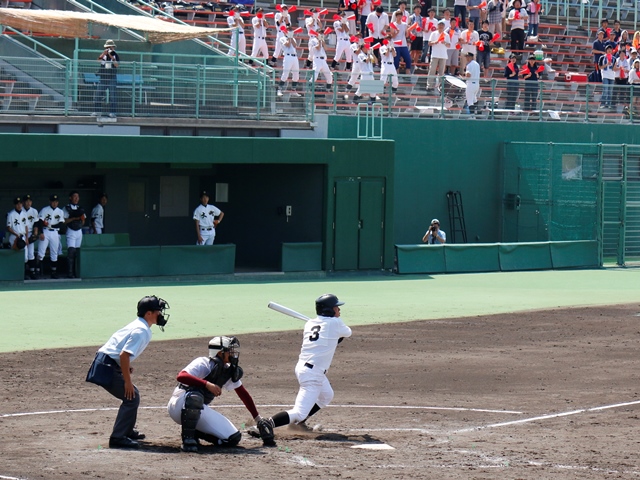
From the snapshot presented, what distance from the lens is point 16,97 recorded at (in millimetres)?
24672

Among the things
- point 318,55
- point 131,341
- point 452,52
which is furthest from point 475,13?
point 131,341

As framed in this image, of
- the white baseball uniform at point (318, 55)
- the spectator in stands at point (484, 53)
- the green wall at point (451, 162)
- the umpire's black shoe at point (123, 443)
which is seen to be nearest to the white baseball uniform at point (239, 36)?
the white baseball uniform at point (318, 55)

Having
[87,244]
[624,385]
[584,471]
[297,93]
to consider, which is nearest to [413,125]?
[297,93]

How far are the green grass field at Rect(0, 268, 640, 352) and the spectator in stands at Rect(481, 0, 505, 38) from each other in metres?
12.9

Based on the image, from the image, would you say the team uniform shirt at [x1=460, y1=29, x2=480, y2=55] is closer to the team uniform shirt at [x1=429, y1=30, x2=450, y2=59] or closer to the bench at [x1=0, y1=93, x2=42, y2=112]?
the team uniform shirt at [x1=429, y1=30, x2=450, y2=59]

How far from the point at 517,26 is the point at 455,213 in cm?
962

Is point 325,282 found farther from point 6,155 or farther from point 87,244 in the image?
point 6,155

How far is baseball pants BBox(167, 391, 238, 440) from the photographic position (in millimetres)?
10070

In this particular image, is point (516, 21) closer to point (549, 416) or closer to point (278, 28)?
point (278, 28)

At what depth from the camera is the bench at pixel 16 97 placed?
80.7ft

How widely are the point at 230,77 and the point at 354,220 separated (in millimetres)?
4660

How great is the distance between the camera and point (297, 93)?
2869cm

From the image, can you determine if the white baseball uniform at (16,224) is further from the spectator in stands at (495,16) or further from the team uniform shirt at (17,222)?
the spectator in stands at (495,16)

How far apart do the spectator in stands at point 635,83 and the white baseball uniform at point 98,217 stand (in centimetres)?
1681
